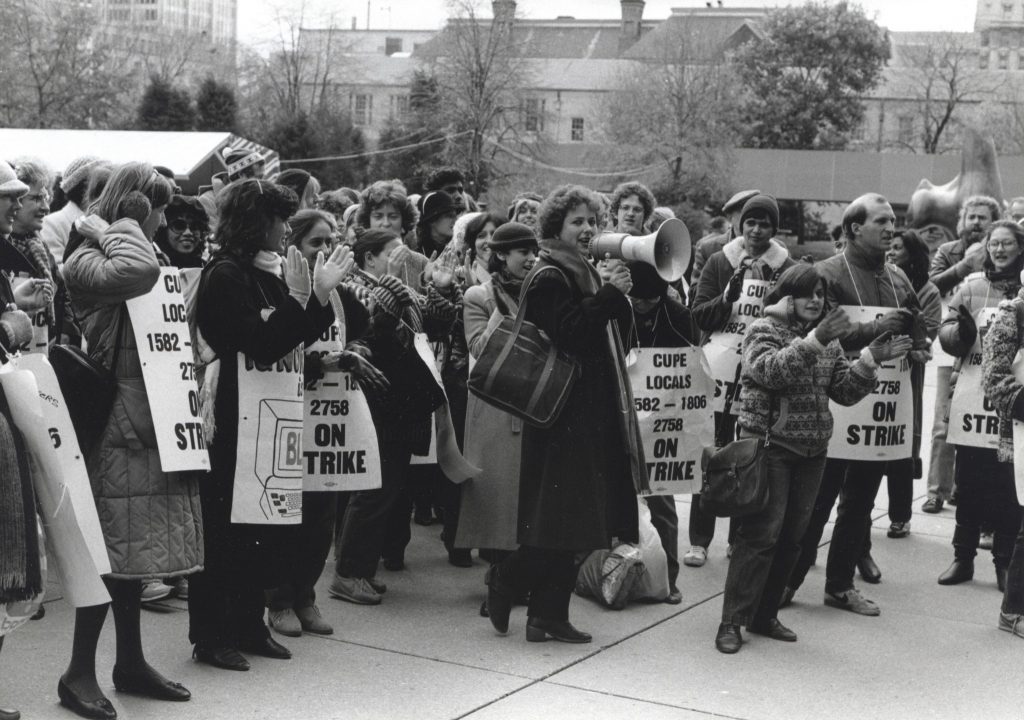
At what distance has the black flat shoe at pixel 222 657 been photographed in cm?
→ 529

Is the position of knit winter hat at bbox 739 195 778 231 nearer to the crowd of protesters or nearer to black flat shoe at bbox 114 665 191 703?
the crowd of protesters

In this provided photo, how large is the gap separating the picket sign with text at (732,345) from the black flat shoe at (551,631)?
213cm

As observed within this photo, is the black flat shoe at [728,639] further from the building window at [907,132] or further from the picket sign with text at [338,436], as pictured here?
the building window at [907,132]

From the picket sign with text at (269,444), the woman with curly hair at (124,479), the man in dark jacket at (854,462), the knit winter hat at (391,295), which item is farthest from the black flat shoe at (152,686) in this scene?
the man in dark jacket at (854,462)

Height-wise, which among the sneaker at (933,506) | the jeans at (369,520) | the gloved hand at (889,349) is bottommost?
the sneaker at (933,506)

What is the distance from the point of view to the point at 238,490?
17.3 feet

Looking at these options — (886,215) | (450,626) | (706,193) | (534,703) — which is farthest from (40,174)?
(706,193)

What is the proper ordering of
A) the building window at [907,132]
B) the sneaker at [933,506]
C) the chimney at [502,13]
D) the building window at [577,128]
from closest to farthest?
1. the sneaker at [933,506]
2. the chimney at [502,13]
3. the building window at [907,132]
4. the building window at [577,128]

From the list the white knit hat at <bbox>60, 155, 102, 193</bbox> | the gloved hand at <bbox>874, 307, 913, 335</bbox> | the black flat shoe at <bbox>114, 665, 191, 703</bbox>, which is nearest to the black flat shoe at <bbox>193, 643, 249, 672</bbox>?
the black flat shoe at <bbox>114, 665, 191, 703</bbox>

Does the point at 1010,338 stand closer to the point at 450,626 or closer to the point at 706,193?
the point at 450,626

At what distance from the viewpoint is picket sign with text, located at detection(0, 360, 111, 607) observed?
434 cm

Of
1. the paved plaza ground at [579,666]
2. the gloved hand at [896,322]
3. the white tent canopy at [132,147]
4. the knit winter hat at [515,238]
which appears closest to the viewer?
the paved plaza ground at [579,666]

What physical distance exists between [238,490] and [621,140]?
172 feet

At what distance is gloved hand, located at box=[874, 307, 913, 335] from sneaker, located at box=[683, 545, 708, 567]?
194 centimetres
